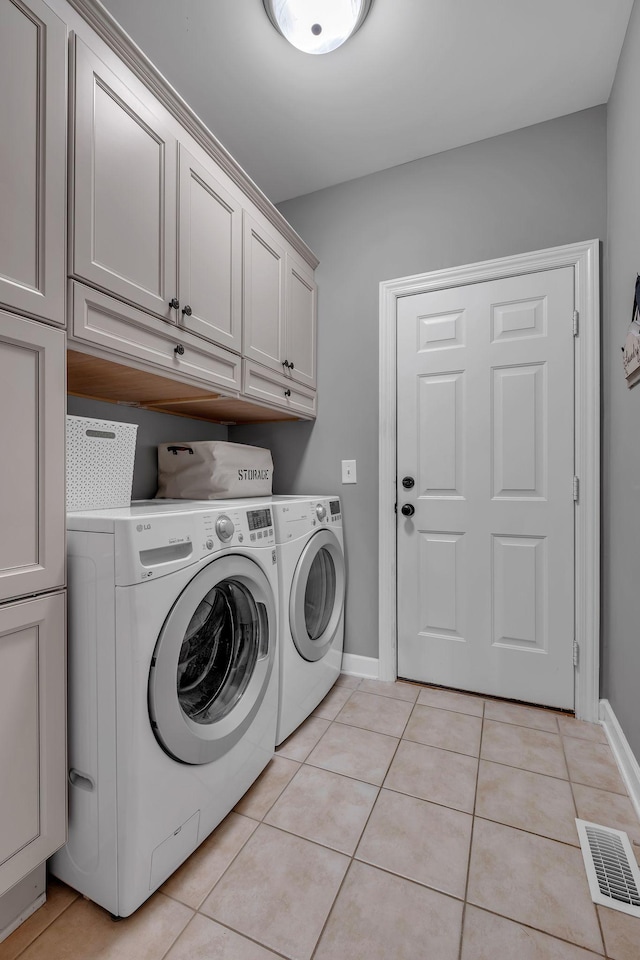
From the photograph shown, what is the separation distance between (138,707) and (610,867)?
4.23ft

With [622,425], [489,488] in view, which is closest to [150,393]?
[489,488]

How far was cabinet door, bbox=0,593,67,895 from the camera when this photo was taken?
955mm

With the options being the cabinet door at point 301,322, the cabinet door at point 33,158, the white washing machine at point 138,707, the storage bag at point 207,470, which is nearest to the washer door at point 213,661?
the white washing machine at point 138,707

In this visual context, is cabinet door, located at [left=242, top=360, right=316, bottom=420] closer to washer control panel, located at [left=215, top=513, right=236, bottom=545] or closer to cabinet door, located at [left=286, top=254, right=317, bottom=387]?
cabinet door, located at [left=286, top=254, right=317, bottom=387]

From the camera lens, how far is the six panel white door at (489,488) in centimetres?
196

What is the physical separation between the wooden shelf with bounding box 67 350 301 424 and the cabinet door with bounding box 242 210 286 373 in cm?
24

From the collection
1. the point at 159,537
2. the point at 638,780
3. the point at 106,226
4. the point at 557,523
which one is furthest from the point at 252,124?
the point at 638,780

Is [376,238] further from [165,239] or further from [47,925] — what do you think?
[47,925]

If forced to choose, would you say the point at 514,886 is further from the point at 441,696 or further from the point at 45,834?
the point at 45,834

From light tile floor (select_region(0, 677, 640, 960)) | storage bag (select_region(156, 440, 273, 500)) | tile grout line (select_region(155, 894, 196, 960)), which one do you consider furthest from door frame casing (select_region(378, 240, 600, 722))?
tile grout line (select_region(155, 894, 196, 960))

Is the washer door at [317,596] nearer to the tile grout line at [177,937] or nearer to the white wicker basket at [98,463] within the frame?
the white wicker basket at [98,463]

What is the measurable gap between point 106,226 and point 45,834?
1502mm

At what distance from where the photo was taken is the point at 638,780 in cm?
140

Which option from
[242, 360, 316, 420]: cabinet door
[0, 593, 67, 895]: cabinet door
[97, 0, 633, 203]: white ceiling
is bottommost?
[0, 593, 67, 895]: cabinet door
